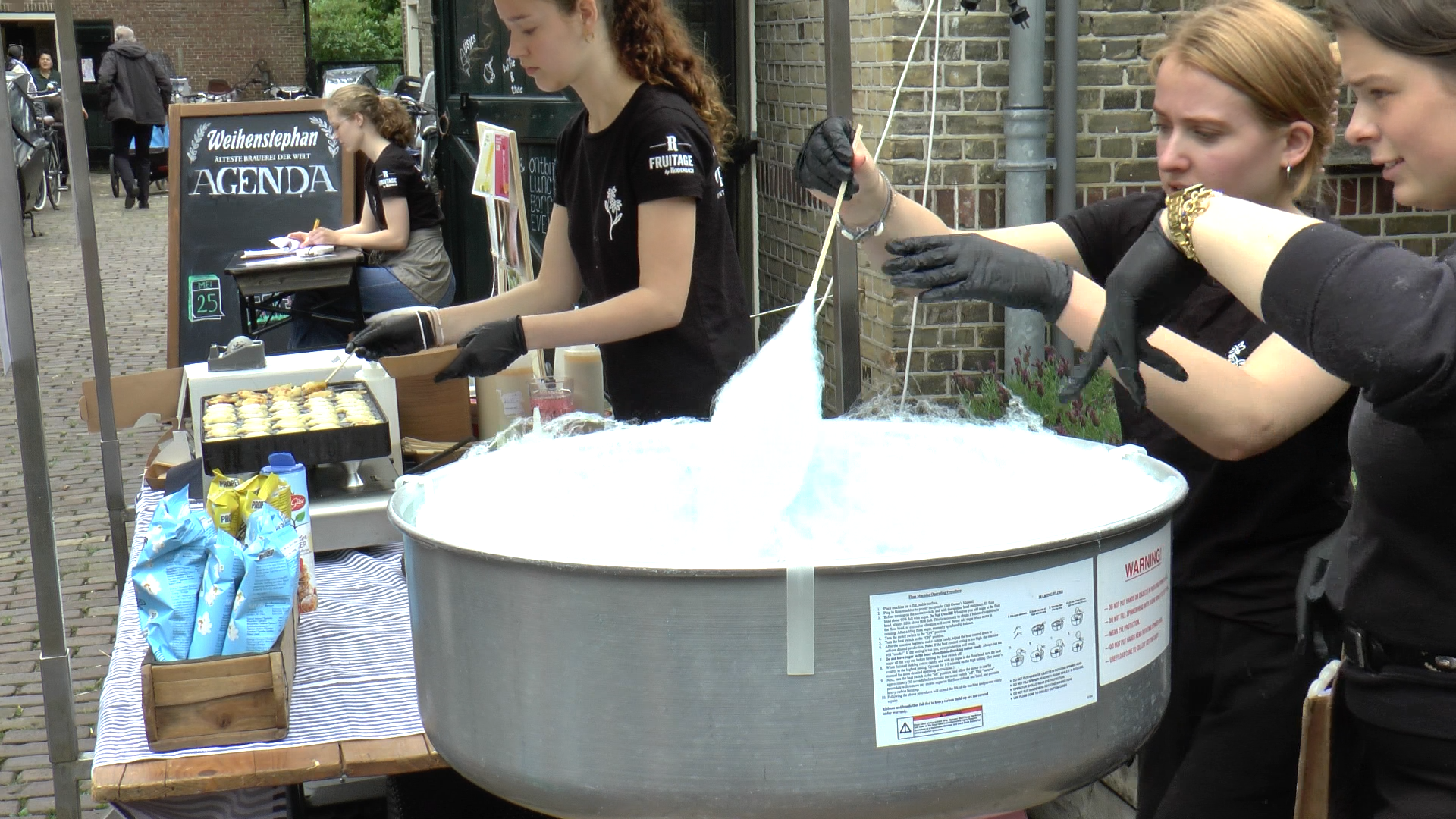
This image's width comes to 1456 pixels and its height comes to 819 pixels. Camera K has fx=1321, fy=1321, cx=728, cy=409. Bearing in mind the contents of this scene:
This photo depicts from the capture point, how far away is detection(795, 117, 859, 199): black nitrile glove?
5.43ft

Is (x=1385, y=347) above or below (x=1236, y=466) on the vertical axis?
above

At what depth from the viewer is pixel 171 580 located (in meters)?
1.87

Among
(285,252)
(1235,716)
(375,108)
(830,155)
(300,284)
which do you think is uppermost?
(375,108)

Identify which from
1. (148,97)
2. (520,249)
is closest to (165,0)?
(148,97)

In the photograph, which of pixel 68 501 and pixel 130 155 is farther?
pixel 130 155

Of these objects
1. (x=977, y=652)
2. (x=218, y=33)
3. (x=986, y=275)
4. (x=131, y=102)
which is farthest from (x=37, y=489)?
(x=218, y=33)

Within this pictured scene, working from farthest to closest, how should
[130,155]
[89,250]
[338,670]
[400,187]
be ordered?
1. [130,155]
2. [400,187]
3. [89,250]
4. [338,670]

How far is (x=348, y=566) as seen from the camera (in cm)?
245

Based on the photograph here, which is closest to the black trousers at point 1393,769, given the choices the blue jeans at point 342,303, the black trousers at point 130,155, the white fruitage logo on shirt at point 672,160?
the white fruitage logo on shirt at point 672,160

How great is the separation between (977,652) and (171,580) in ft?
4.23

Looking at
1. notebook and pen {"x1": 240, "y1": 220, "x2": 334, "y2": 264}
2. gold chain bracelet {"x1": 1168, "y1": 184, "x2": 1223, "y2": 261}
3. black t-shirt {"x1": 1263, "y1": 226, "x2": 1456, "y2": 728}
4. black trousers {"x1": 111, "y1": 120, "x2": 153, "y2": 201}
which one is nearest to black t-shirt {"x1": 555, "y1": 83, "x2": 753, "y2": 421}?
gold chain bracelet {"x1": 1168, "y1": 184, "x2": 1223, "y2": 261}

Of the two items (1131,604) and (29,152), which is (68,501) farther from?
(29,152)

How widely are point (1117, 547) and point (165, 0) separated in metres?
28.4

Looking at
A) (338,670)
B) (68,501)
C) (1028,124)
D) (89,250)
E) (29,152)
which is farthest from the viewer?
(29,152)
